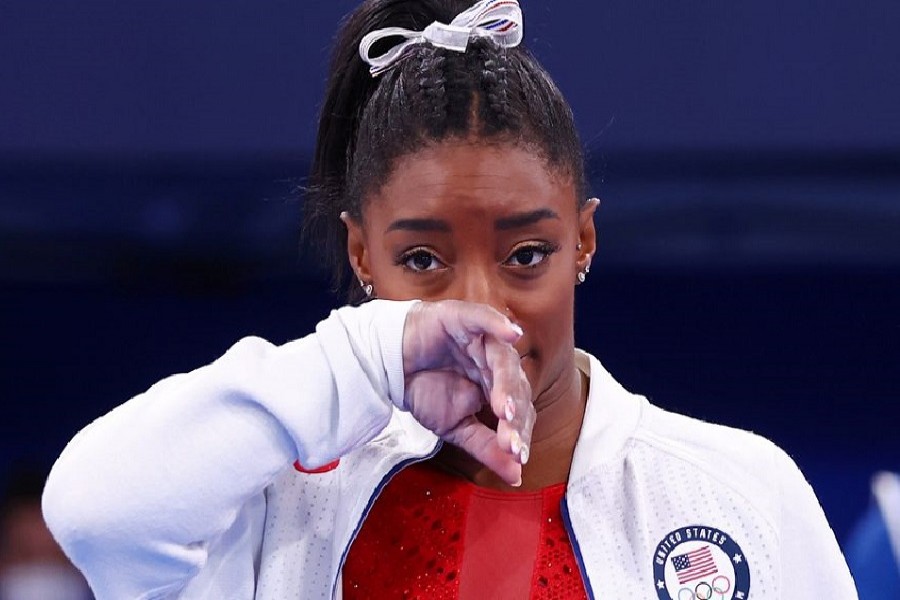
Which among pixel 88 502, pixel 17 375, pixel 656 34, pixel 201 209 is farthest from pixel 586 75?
pixel 88 502

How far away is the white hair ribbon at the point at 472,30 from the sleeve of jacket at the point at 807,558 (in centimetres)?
48

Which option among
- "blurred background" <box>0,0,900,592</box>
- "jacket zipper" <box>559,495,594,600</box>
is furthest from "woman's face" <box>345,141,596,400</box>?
"blurred background" <box>0,0,900,592</box>

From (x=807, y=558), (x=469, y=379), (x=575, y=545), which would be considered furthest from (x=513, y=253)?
(x=807, y=558)

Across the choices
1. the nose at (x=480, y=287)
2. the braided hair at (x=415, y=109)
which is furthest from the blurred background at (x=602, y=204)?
the nose at (x=480, y=287)

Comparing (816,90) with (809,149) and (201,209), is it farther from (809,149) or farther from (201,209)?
(201,209)

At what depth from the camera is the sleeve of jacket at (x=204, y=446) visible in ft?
3.19

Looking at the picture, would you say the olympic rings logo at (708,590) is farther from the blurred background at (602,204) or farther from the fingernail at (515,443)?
the blurred background at (602,204)

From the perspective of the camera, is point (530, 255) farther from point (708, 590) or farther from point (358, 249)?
point (708, 590)

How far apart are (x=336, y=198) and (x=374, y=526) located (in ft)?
1.11

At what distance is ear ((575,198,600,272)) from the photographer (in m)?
1.24

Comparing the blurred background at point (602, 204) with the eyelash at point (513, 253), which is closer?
the eyelash at point (513, 253)

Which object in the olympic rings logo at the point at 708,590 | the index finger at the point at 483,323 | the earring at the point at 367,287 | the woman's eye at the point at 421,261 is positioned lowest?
the olympic rings logo at the point at 708,590

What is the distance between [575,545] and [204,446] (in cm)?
35

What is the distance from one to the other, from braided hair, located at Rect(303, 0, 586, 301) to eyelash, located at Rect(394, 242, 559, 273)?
77 millimetres
